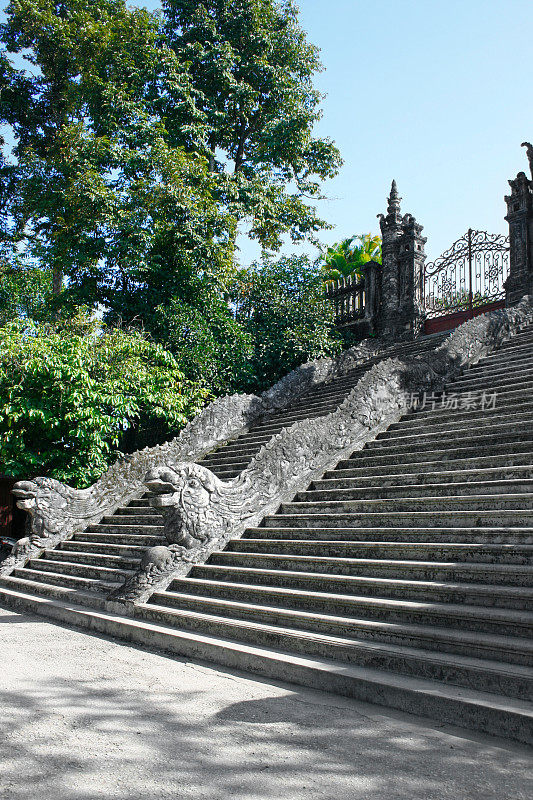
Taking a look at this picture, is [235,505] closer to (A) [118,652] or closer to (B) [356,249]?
(A) [118,652]

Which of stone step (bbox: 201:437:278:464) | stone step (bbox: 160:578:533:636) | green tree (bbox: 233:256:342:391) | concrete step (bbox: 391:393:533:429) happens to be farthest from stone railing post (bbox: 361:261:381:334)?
stone step (bbox: 160:578:533:636)

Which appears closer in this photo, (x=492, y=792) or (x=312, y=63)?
(x=492, y=792)

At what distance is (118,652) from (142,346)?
746cm

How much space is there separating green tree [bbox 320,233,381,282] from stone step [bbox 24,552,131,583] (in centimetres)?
1773

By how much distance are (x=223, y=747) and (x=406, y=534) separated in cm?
311

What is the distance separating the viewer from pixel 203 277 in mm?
16250

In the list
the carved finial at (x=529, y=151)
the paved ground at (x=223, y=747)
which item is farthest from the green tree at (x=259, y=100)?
the paved ground at (x=223, y=747)

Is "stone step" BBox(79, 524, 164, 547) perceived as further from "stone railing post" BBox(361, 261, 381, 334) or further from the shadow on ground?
"stone railing post" BBox(361, 261, 381, 334)

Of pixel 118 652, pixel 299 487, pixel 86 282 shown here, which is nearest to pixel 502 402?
pixel 299 487

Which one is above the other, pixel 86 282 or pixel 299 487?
pixel 86 282

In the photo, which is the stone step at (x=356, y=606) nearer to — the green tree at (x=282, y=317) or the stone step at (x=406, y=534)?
the stone step at (x=406, y=534)

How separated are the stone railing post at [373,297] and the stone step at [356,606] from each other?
1250cm

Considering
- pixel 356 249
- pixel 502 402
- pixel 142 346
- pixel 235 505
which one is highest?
pixel 356 249

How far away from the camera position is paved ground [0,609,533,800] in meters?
2.80
